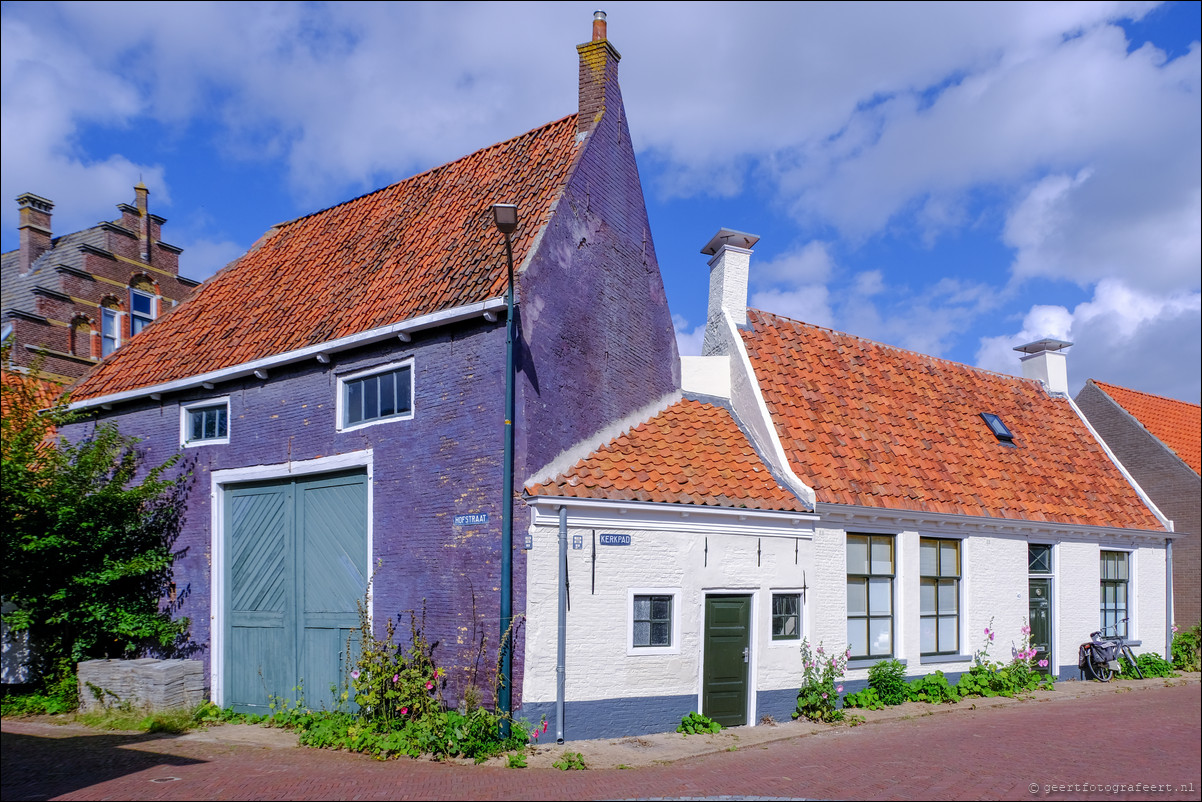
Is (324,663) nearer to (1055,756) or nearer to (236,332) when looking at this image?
(236,332)

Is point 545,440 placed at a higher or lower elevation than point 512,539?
higher

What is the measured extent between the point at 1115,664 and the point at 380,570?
14.3 metres

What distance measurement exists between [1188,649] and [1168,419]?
6945mm

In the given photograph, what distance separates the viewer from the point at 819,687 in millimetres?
12844

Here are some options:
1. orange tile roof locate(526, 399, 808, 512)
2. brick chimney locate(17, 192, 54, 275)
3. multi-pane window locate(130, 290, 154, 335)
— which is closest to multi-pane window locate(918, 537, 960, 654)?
orange tile roof locate(526, 399, 808, 512)

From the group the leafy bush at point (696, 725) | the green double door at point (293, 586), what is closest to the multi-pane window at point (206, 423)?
the green double door at point (293, 586)

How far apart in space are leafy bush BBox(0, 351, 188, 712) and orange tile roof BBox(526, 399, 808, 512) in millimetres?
7430

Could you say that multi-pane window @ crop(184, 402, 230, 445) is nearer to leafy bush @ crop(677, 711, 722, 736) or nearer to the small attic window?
leafy bush @ crop(677, 711, 722, 736)

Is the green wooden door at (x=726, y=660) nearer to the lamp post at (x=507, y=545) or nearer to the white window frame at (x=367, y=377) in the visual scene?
the lamp post at (x=507, y=545)

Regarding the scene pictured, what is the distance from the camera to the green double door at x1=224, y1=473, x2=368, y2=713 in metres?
12.7

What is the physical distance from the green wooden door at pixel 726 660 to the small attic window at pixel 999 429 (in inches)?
340

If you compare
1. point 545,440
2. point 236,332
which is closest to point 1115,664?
point 545,440

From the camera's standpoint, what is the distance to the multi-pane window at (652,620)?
38.3 ft

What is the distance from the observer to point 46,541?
13688 mm
